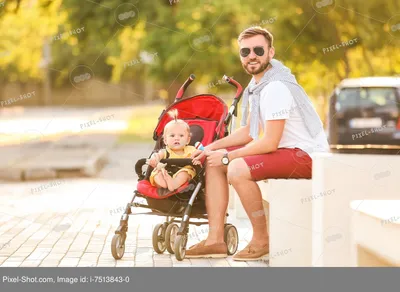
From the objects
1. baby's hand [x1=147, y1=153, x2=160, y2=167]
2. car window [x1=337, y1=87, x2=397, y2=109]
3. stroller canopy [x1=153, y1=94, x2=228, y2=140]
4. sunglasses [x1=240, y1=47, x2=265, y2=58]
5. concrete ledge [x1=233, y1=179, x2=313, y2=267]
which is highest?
sunglasses [x1=240, y1=47, x2=265, y2=58]

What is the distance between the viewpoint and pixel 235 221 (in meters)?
10.8

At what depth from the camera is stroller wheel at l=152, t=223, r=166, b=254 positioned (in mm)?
8227

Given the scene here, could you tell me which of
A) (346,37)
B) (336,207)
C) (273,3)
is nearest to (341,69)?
(346,37)

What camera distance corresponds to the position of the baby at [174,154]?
7.83 meters

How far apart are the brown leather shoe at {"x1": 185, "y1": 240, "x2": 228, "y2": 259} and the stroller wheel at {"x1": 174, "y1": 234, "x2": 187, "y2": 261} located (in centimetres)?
11

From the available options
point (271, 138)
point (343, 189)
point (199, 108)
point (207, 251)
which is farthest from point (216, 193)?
point (343, 189)

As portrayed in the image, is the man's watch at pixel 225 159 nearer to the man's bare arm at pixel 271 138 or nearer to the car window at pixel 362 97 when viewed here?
the man's bare arm at pixel 271 138

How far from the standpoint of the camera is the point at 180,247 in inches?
306

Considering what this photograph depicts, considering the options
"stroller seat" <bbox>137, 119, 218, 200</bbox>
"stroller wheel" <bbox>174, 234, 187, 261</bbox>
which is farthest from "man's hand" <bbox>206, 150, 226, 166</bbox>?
"stroller wheel" <bbox>174, 234, 187, 261</bbox>

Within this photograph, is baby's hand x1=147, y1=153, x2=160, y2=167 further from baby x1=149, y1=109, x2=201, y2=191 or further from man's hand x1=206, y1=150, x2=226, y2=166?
man's hand x1=206, y1=150, x2=226, y2=166

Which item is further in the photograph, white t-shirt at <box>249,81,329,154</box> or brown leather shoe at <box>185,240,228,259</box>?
brown leather shoe at <box>185,240,228,259</box>

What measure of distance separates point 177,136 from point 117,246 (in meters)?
0.93

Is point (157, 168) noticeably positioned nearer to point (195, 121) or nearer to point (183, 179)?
point (183, 179)

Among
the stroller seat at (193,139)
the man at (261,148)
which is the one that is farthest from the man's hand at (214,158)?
the stroller seat at (193,139)
